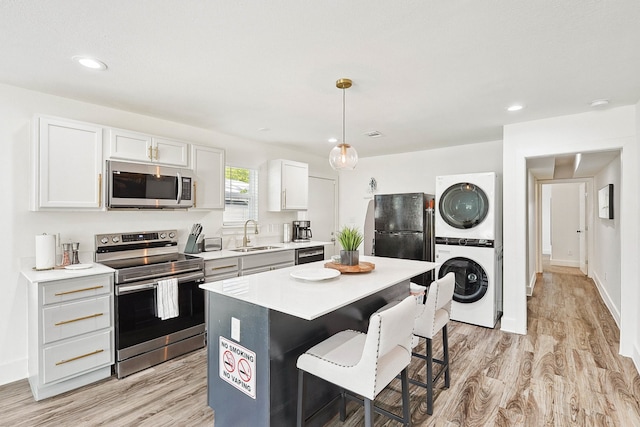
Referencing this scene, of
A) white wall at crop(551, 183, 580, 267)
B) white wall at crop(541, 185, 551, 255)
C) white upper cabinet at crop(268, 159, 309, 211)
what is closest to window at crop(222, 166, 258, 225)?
white upper cabinet at crop(268, 159, 309, 211)

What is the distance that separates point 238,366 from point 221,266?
1.71 m

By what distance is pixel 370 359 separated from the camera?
4.92 feet

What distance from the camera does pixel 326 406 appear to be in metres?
2.01

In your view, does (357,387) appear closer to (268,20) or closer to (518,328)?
(268,20)

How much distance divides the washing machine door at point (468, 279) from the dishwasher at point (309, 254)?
1.73 m

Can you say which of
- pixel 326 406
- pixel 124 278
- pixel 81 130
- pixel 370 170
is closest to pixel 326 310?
pixel 326 406

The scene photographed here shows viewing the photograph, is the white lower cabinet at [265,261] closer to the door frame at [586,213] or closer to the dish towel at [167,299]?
the dish towel at [167,299]

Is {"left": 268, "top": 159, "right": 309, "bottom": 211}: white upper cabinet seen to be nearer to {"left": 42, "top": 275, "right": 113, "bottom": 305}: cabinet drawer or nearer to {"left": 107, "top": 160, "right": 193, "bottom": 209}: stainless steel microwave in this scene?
{"left": 107, "top": 160, "right": 193, "bottom": 209}: stainless steel microwave

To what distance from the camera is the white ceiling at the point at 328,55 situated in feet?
5.40

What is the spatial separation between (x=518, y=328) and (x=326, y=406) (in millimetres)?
2809

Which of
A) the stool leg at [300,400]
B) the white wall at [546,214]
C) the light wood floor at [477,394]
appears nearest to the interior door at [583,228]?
the white wall at [546,214]

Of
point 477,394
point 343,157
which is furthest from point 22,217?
point 477,394

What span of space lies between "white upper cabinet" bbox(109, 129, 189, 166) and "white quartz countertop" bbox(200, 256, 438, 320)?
1773mm

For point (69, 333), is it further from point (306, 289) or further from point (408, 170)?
point (408, 170)
